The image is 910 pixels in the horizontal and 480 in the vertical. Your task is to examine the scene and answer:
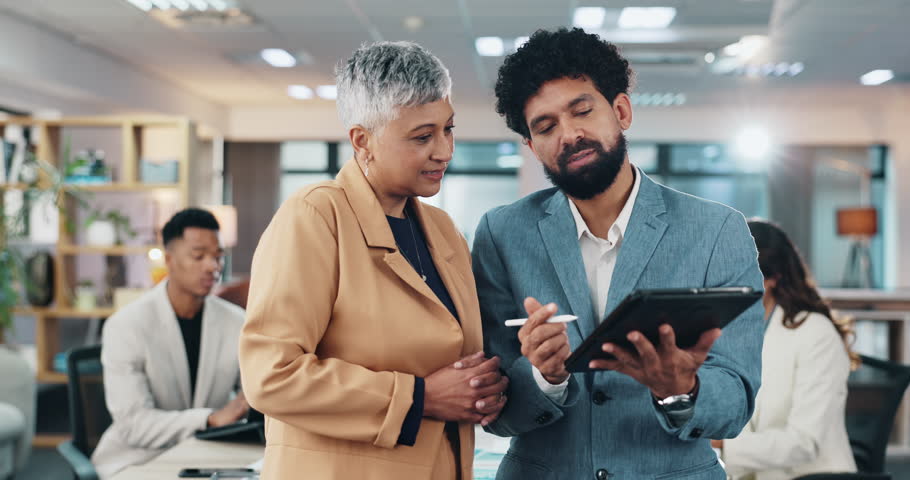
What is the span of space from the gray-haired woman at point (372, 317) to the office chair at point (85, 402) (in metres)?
1.78

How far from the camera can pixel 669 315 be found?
43.4 inches

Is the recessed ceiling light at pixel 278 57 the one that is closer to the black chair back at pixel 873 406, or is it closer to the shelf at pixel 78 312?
the shelf at pixel 78 312

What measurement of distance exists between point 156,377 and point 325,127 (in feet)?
28.4

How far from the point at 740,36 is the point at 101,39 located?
5.45 metres

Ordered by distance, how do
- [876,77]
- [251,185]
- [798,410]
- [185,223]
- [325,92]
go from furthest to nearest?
[251,185], [325,92], [876,77], [185,223], [798,410]

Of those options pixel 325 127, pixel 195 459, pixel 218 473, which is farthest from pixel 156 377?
pixel 325 127

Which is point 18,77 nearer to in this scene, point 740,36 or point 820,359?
point 740,36

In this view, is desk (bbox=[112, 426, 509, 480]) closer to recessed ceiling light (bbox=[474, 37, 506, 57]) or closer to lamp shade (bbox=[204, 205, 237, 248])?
recessed ceiling light (bbox=[474, 37, 506, 57])

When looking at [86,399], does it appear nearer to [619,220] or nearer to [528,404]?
[528,404]

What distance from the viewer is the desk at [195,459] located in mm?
2084

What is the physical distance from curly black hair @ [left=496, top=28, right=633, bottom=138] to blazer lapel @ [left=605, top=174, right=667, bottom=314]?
218mm

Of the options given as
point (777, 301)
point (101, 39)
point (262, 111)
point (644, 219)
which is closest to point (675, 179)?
point (262, 111)

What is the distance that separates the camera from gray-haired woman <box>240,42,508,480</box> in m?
1.26

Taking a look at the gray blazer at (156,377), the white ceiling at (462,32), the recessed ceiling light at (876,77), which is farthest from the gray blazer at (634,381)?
the recessed ceiling light at (876,77)
